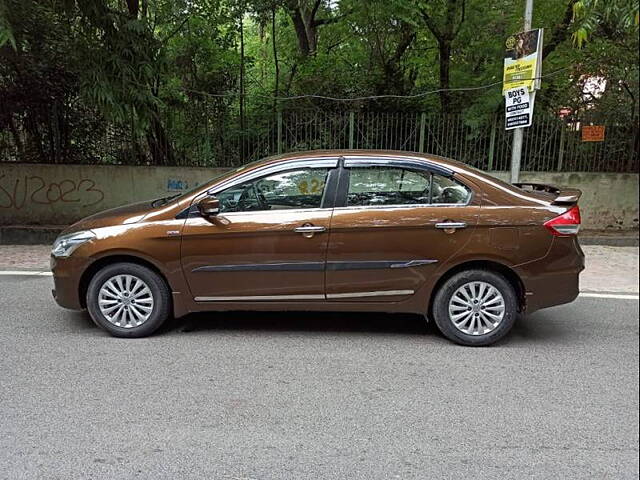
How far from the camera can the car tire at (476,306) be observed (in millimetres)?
4355

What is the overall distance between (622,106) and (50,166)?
11.6m

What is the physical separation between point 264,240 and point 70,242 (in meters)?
1.74

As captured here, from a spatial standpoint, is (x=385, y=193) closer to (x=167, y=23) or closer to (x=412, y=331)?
(x=412, y=331)

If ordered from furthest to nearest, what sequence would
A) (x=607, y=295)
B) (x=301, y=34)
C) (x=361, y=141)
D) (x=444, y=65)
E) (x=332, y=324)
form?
(x=301, y=34) < (x=444, y=65) < (x=361, y=141) < (x=607, y=295) < (x=332, y=324)

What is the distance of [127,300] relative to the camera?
175 inches

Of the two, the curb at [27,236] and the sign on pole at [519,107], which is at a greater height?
the sign on pole at [519,107]

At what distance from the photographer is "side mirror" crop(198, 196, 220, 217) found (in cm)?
428

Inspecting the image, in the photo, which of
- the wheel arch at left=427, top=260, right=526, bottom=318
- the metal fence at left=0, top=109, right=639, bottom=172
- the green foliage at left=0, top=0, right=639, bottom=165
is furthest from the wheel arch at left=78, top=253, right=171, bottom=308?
the metal fence at left=0, top=109, right=639, bottom=172

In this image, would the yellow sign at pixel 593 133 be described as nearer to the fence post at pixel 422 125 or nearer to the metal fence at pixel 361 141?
the metal fence at pixel 361 141

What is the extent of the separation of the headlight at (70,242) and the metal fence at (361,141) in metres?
6.30

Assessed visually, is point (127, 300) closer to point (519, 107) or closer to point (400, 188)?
point (400, 188)

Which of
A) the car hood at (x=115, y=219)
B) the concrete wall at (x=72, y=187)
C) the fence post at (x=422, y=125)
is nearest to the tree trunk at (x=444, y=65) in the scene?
the fence post at (x=422, y=125)

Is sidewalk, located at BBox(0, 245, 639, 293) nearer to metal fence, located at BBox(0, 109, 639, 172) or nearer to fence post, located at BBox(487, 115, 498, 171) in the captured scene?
metal fence, located at BBox(0, 109, 639, 172)

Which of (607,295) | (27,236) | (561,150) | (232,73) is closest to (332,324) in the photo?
(607,295)
